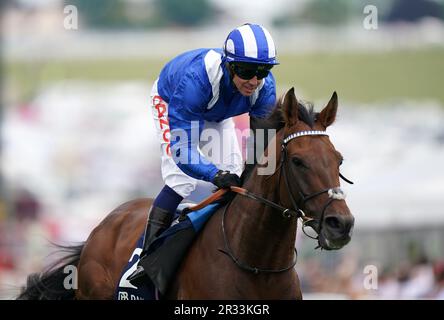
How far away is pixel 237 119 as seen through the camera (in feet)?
30.5

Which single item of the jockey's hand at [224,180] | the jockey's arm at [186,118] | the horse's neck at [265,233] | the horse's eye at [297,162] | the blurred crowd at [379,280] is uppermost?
the jockey's arm at [186,118]

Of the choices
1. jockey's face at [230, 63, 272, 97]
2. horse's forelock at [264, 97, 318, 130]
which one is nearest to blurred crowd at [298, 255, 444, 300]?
jockey's face at [230, 63, 272, 97]

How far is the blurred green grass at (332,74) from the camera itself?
4244 cm

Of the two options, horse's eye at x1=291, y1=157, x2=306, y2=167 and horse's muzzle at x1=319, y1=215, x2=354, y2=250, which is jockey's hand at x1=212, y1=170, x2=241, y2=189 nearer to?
horse's eye at x1=291, y1=157, x2=306, y2=167

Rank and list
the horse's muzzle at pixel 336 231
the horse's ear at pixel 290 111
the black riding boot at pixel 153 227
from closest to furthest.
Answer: the horse's muzzle at pixel 336 231 → the horse's ear at pixel 290 111 → the black riding boot at pixel 153 227

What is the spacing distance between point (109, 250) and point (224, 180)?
1.43 m

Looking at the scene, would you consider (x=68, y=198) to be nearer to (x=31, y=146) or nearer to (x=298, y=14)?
(x=31, y=146)

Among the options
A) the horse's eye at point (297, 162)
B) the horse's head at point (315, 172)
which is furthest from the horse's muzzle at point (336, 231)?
the horse's eye at point (297, 162)

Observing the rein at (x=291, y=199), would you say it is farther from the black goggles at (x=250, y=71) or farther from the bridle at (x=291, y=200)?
the black goggles at (x=250, y=71)

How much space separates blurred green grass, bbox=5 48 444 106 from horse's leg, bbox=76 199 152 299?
3254cm

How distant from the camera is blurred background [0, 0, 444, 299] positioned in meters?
13.7

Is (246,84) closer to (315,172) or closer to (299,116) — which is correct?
(299,116)

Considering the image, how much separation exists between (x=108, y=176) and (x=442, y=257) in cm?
2082

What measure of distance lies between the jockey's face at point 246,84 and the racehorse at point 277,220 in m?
0.33
